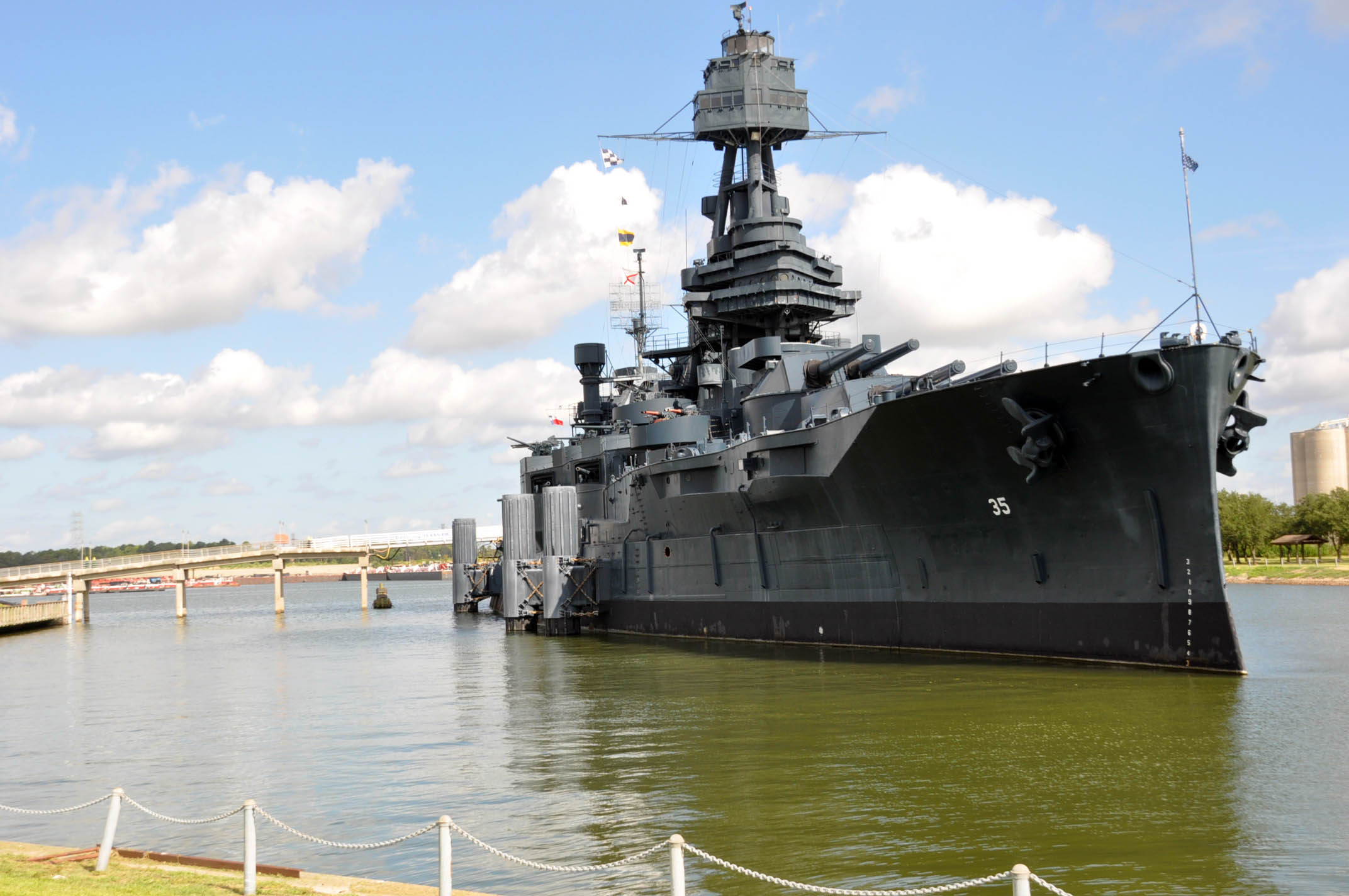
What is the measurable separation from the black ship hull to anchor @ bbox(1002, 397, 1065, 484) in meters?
0.17

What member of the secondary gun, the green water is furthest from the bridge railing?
the secondary gun

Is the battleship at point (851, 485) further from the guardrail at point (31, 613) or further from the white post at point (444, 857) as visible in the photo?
the guardrail at point (31, 613)

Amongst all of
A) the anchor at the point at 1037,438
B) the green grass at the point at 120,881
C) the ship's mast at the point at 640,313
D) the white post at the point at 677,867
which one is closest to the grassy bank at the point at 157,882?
the green grass at the point at 120,881

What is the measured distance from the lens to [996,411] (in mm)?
18406

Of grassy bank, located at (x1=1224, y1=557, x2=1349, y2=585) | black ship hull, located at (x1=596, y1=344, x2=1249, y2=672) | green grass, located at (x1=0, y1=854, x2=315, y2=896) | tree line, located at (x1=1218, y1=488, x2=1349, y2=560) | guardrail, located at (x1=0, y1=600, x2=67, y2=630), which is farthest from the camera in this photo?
tree line, located at (x1=1218, y1=488, x2=1349, y2=560)

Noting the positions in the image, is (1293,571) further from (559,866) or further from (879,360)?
(559,866)

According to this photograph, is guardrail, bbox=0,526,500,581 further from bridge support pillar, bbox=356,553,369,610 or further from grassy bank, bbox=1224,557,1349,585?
grassy bank, bbox=1224,557,1349,585

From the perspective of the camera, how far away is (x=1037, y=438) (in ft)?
58.2

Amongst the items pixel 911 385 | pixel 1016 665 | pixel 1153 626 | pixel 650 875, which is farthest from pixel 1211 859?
pixel 911 385

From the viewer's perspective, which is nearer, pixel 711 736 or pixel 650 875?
pixel 650 875

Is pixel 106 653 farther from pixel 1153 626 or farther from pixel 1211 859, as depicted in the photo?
pixel 1211 859

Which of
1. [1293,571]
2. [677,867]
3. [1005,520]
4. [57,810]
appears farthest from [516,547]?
[1293,571]

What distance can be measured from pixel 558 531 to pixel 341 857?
23.7 m

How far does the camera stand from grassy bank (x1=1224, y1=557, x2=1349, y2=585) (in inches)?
2291
